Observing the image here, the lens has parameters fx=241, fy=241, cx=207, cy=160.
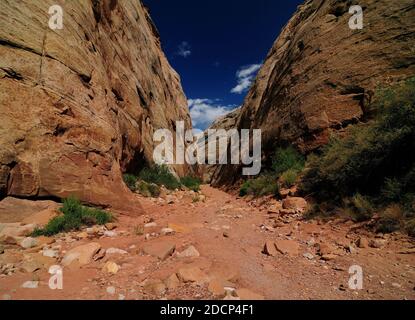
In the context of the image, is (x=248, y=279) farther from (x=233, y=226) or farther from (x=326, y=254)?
(x=233, y=226)

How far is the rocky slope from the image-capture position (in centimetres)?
818

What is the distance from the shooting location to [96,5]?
27.9ft

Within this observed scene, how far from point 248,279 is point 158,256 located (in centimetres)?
134

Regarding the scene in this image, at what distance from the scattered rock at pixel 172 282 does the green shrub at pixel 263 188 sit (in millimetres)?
6195

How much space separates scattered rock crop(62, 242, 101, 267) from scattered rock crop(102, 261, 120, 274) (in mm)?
359

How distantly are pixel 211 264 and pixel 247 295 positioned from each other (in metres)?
0.78

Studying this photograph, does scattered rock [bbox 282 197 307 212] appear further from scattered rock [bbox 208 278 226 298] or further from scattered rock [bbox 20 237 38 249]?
scattered rock [bbox 20 237 38 249]

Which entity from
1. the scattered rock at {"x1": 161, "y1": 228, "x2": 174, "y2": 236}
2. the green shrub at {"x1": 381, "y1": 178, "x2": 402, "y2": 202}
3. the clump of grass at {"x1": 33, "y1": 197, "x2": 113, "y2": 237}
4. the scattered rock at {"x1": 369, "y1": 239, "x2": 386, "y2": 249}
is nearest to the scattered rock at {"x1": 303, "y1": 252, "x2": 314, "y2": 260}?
the scattered rock at {"x1": 369, "y1": 239, "x2": 386, "y2": 249}

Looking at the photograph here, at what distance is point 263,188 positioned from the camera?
942 cm

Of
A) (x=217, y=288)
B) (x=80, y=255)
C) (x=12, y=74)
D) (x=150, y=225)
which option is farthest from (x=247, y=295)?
(x=12, y=74)

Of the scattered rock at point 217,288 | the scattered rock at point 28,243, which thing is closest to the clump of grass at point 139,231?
the scattered rock at point 28,243

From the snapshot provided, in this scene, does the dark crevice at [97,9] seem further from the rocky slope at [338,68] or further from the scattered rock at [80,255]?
the rocky slope at [338,68]
